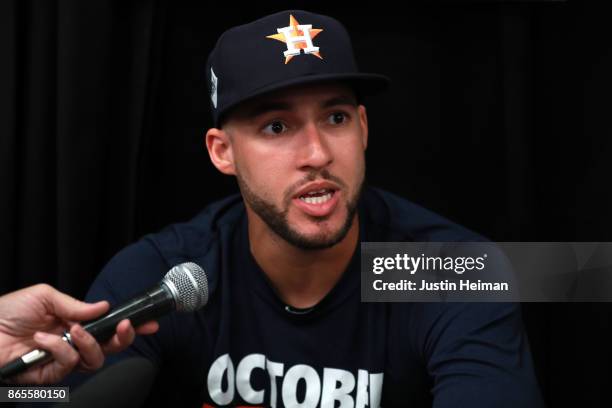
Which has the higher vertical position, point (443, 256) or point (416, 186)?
point (416, 186)

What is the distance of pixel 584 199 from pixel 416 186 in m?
0.48

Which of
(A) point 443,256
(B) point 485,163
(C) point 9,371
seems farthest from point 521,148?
(C) point 9,371

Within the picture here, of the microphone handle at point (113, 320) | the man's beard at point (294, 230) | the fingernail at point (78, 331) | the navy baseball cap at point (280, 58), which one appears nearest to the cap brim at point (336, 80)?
the navy baseball cap at point (280, 58)

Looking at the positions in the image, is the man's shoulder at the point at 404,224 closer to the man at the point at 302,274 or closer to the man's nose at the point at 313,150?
the man at the point at 302,274

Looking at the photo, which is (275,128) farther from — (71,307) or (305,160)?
(71,307)

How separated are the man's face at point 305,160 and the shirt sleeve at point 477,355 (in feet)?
0.91

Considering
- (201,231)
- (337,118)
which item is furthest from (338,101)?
(201,231)

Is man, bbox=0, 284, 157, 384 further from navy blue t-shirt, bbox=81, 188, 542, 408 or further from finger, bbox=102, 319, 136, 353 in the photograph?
navy blue t-shirt, bbox=81, 188, 542, 408

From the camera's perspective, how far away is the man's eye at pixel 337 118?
148cm

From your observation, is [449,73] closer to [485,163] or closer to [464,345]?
[485,163]

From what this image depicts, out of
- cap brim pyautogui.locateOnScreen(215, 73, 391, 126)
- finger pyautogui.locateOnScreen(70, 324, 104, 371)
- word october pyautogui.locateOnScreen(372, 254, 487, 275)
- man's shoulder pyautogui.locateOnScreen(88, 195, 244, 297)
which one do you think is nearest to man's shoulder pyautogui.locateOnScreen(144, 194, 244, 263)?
man's shoulder pyautogui.locateOnScreen(88, 195, 244, 297)

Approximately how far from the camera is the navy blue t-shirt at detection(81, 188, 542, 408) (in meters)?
1.48

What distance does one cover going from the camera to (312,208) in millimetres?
1429

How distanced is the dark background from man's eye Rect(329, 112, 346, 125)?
0.56 metres
